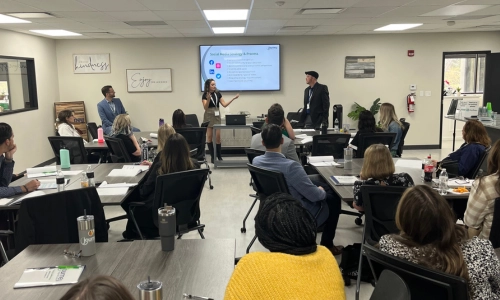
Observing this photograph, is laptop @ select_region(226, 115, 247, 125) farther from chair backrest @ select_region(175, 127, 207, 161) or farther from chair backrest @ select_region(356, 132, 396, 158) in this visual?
chair backrest @ select_region(356, 132, 396, 158)

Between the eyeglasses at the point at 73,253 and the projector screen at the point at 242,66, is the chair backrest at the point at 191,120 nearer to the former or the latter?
the projector screen at the point at 242,66

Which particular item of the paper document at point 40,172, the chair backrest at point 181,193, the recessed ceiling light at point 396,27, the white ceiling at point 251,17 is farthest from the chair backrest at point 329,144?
the recessed ceiling light at point 396,27

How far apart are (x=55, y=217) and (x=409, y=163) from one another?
3420 millimetres

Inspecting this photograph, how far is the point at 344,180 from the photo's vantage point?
3.77m

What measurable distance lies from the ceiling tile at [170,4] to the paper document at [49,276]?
3828mm

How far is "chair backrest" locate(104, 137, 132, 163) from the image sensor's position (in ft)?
17.2

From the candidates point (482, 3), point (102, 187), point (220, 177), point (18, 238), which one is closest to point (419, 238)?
point (18, 238)

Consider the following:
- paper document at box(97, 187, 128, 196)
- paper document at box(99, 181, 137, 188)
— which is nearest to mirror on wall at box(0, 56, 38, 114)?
paper document at box(99, 181, 137, 188)

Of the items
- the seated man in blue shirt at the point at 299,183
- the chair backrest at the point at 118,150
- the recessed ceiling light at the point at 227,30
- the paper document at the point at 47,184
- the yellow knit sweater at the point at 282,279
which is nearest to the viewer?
the yellow knit sweater at the point at 282,279

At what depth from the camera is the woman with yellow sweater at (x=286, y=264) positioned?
1.41m

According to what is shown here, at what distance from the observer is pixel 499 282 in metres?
A: 1.80

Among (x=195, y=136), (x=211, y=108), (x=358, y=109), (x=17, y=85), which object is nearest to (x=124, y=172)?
(x=195, y=136)

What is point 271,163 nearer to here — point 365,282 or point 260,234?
point 365,282

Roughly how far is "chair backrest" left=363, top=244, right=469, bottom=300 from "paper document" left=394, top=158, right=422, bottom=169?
2.85 meters
